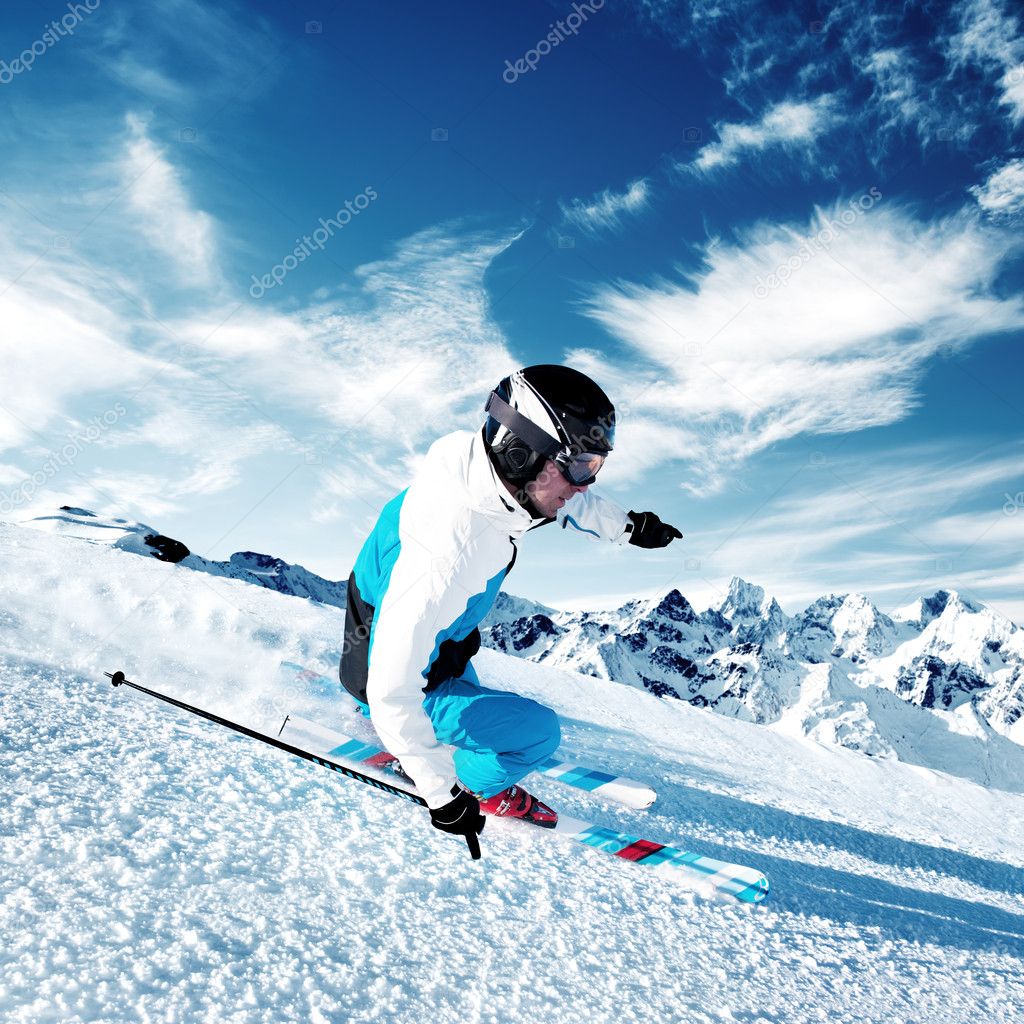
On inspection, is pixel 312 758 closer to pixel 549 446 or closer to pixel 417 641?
pixel 417 641

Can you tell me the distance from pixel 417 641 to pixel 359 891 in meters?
0.88

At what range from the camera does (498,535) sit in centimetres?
287

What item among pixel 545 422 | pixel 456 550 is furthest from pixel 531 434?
pixel 456 550

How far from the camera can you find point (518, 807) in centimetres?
346

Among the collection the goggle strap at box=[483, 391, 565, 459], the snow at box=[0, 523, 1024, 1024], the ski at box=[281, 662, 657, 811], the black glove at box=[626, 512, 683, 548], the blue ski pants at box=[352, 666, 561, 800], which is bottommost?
the snow at box=[0, 523, 1024, 1024]

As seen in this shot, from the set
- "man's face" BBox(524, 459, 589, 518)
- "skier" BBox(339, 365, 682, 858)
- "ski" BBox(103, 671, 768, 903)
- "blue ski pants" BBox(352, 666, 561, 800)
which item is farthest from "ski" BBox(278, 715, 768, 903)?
"man's face" BBox(524, 459, 589, 518)

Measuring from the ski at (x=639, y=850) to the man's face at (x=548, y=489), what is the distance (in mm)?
1619

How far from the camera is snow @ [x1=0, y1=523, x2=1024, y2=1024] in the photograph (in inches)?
75.3

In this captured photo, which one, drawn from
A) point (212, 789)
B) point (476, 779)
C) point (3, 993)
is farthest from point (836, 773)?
point (3, 993)

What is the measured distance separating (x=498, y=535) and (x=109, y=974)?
1840 mm

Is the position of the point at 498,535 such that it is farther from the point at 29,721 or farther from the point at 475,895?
the point at 29,721

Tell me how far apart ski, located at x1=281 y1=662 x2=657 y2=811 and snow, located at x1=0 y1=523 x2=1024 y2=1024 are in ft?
0.47

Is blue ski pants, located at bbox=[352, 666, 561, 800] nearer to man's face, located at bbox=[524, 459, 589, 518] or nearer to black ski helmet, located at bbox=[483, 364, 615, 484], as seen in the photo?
man's face, located at bbox=[524, 459, 589, 518]

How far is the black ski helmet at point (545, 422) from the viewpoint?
281 centimetres
